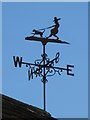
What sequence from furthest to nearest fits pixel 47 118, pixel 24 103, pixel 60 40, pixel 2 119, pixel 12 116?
pixel 24 103, pixel 47 118, pixel 60 40, pixel 12 116, pixel 2 119

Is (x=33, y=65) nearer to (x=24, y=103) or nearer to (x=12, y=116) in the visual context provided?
(x=12, y=116)

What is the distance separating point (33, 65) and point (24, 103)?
1.93 meters

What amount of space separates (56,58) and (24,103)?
1833 millimetres

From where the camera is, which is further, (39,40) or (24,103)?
(24,103)

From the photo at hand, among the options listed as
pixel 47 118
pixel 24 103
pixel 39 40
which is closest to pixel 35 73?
pixel 39 40

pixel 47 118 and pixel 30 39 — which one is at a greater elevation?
pixel 30 39

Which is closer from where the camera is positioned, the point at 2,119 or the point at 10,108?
the point at 2,119

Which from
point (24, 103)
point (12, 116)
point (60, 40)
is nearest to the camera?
point (12, 116)

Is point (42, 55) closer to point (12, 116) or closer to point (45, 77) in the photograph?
point (45, 77)

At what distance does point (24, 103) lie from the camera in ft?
25.2

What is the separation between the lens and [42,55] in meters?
5.80

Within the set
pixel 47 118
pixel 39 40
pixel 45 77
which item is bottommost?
pixel 47 118

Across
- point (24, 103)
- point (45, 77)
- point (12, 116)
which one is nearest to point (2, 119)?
point (12, 116)

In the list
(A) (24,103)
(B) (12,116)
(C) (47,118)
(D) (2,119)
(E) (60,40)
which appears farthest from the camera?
(A) (24,103)
